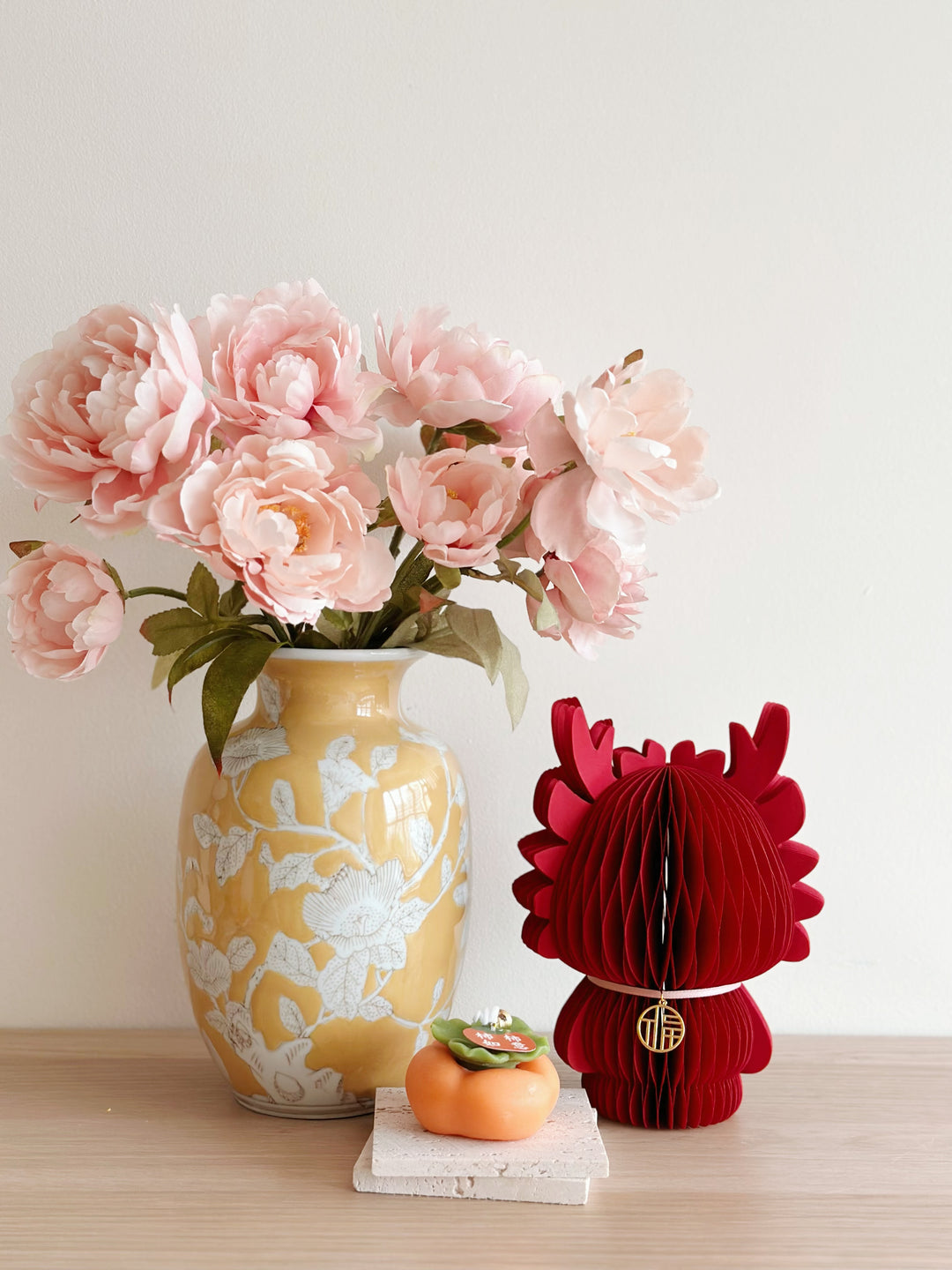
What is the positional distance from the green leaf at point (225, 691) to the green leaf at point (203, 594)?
5cm

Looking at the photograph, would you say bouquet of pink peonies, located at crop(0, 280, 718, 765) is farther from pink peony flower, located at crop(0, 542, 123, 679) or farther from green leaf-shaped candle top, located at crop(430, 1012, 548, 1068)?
green leaf-shaped candle top, located at crop(430, 1012, 548, 1068)

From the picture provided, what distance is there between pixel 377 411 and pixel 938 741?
55 centimetres

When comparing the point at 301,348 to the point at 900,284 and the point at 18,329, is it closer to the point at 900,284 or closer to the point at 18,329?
the point at 18,329

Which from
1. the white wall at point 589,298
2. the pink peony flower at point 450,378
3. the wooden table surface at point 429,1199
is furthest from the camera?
the white wall at point 589,298

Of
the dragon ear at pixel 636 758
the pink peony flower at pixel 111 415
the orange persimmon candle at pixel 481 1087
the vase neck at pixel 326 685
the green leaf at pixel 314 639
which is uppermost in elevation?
the pink peony flower at pixel 111 415

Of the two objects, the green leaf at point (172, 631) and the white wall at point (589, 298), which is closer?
the green leaf at point (172, 631)

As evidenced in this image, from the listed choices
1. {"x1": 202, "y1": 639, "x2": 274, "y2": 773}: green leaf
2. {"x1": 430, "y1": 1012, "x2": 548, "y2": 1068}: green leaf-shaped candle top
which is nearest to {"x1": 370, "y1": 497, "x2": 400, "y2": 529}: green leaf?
{"x1": 202, "y1": 639, "x2": 274, "y2": 773}: green leaf

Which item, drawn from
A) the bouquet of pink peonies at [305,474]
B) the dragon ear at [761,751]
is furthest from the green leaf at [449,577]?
the dragon ear at [761,751]

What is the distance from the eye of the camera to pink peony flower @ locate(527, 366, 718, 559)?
2.02ft

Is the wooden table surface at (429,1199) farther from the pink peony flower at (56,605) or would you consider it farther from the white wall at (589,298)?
the pink peony flower at (56,605)

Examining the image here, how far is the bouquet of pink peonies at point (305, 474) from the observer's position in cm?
61

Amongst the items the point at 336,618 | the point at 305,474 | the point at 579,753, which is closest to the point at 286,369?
the point at 305,474

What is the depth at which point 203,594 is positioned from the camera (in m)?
0.71

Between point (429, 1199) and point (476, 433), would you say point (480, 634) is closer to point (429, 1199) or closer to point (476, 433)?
point (476, 433)
